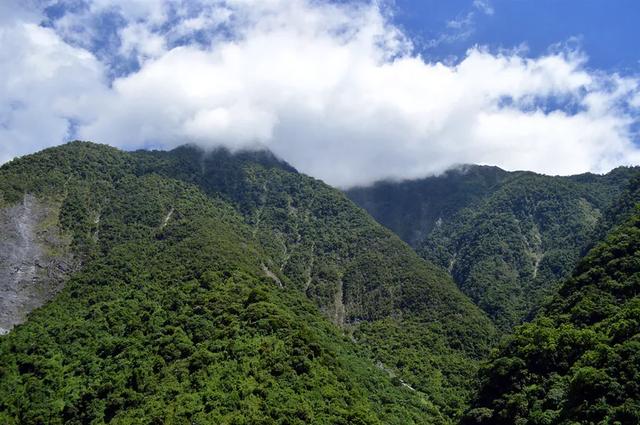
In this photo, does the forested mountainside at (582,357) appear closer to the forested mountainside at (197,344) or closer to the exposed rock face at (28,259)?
the forested mountainside at (197,344)

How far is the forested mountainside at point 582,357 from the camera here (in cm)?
7644

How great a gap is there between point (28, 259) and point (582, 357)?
143m

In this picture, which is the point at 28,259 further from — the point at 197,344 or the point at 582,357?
the point at 582,357

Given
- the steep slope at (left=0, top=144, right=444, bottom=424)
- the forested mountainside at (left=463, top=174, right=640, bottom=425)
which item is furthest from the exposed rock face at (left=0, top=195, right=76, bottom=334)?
the forested mountainside at (left=463, top=174, right=640, bottom=425)

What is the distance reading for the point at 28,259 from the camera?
164 m

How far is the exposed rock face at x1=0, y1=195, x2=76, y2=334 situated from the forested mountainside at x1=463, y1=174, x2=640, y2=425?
11351 centimetres

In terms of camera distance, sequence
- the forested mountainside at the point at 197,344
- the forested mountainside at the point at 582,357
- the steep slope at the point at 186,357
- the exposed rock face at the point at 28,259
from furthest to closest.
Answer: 1. the exposed rock face at the point at 28,259
2. the forested mountainside at the point at 197,344
3. the steep slope at the point at 186,357
4. the forested mountainside at the point at 582,357

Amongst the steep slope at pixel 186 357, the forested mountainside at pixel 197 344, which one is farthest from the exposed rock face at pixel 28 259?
the steep slope at pixel 186 357

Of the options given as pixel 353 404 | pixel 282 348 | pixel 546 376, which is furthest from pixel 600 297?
pixel 282 348

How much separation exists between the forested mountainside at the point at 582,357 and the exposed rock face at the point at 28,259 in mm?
113510

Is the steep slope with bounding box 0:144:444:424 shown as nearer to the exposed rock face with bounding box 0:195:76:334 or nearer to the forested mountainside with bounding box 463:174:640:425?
the exposed rock face with bounding box 0:195:76:334

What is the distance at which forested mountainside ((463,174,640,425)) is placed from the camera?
7644cm

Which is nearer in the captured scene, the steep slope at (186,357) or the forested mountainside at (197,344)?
the steep slope at (186,357)

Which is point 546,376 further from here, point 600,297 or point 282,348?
point 282,348
